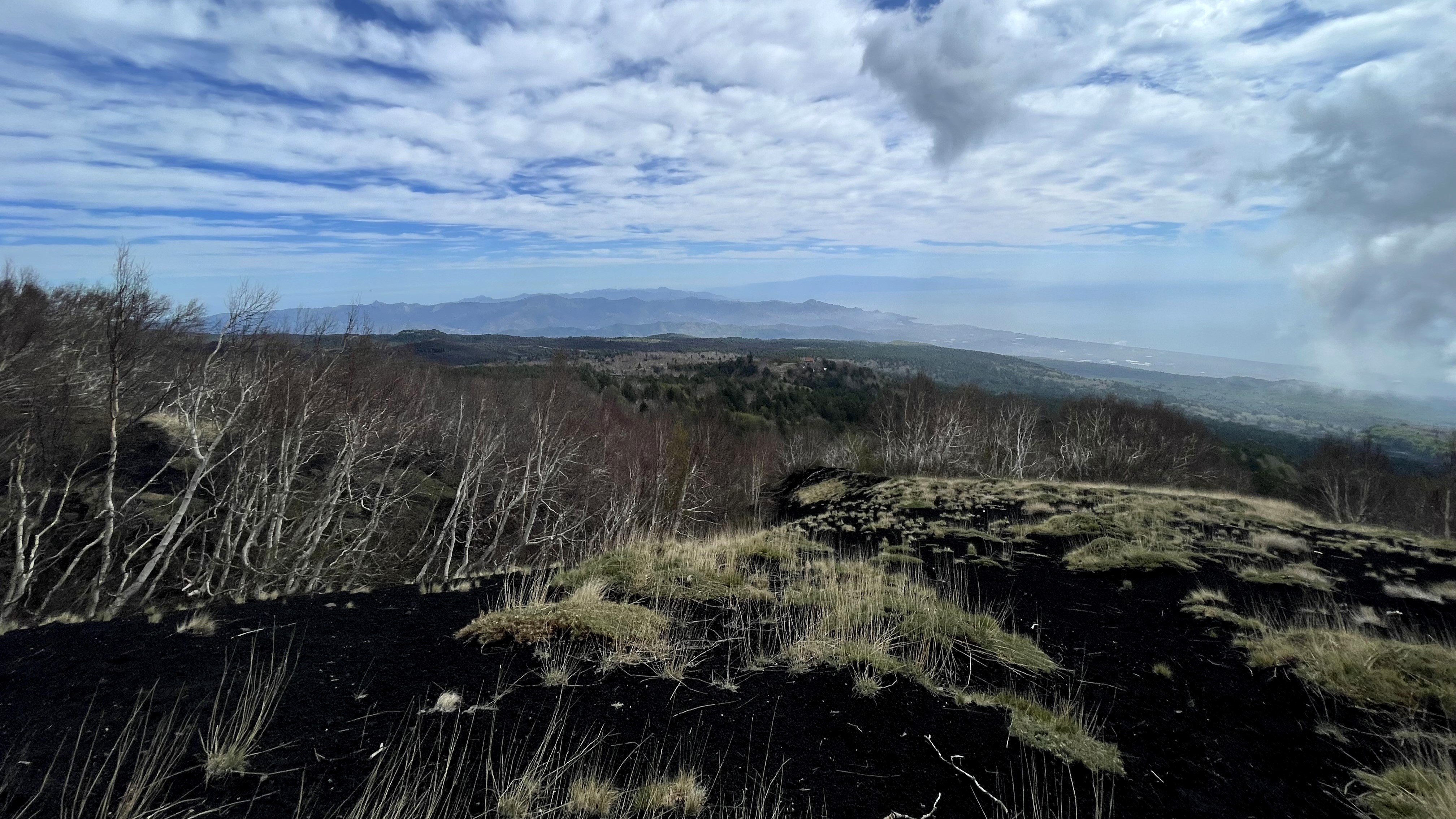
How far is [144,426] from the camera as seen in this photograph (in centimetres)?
2586

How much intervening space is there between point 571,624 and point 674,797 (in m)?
2.72

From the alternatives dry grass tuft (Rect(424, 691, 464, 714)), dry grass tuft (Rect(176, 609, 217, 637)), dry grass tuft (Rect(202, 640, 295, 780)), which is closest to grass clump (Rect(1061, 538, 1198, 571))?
dry grass tuft (Rect(424, 691, 464, 714))

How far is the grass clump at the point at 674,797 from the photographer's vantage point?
3387 mm

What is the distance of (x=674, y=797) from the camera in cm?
346

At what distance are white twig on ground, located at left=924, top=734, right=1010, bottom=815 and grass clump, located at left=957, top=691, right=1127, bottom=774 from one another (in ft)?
1.94

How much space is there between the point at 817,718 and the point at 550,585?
491 centimetres

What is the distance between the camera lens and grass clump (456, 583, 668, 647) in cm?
566

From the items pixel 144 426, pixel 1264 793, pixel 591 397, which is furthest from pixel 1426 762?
pixel 591 397

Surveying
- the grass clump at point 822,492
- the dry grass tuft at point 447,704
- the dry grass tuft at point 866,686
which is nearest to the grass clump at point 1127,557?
the dry grass tuft at point 866,686

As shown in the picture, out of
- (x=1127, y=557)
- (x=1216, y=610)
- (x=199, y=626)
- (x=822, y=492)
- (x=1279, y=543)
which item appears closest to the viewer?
(x=199, y=626)

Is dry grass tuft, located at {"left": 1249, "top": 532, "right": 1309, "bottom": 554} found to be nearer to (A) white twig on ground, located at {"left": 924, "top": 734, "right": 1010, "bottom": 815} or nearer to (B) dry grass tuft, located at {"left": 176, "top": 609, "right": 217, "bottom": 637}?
(A) white twig on ground, located at {"left": 924, "top": 734, "right": 1010, "bottom": 815}

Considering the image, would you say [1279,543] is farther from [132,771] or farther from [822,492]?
[132,771]

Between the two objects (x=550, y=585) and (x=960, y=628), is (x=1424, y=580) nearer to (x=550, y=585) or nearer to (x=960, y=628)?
(x=960, y=628)

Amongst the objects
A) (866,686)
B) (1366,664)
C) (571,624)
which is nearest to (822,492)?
(1366,664)
